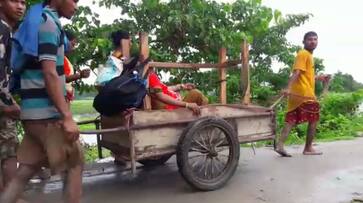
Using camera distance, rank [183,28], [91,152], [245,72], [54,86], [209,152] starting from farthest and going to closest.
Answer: [91,152] < [183,28] < [245,72] < [209,152] < [54,86]

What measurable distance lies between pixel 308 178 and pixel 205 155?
129 cm

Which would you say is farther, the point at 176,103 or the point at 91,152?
the point at 91,152

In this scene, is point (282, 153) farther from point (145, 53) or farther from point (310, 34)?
point (145, 53)

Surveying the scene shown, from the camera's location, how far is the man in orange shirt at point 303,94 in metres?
6.37

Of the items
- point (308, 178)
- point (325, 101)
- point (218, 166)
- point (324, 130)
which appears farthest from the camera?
point (325, 101)

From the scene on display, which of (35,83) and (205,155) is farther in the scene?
(205,155)

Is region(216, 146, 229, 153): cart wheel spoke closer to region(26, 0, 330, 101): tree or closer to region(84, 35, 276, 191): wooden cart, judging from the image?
region(84, 35, 276, 191): wooden cart

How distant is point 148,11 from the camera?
7.48 metres

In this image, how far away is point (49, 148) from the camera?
3105 mm

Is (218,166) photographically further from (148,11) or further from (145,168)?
(148,11)

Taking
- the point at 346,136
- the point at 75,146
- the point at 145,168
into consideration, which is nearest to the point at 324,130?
the point at 346,136

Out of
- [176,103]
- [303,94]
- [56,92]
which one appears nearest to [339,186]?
[303,94]

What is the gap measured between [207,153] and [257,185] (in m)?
0.67

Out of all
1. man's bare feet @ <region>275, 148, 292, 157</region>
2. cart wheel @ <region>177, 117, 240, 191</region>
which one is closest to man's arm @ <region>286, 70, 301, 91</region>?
man's bare feet @ <region>275, 148, 292, 157</region>
